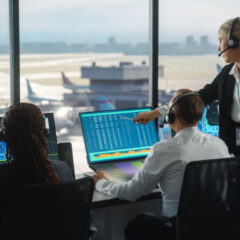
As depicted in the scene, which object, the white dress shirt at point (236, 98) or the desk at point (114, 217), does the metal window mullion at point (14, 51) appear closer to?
the desk at point (114, 217)

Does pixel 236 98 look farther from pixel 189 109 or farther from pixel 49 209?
pixel 49 209

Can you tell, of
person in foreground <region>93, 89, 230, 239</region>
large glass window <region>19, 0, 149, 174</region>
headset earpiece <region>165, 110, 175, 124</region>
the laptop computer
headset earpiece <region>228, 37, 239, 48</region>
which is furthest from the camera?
large glass window <region>19, 0, 149, 174</region>

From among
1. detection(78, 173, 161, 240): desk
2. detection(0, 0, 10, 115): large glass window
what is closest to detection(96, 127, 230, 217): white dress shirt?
detection(78, 173, 161, 240): desk

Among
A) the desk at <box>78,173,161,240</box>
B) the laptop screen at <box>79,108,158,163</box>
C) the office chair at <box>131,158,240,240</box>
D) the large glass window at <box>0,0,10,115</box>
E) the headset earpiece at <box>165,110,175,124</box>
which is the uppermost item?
the large glass window at <box>0,0,10,115</box>

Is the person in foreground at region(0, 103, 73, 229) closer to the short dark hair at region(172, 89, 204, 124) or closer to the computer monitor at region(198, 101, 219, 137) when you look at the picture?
the short dark hair at region(172, 89, 204, 124)

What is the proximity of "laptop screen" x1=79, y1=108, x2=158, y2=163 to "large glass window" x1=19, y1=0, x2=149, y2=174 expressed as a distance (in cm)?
9

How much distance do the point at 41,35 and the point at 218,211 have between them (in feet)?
8.67

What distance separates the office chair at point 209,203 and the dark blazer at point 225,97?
0.82m

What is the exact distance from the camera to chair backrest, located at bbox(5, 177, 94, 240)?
1.81m

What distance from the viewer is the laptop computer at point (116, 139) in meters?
3.04

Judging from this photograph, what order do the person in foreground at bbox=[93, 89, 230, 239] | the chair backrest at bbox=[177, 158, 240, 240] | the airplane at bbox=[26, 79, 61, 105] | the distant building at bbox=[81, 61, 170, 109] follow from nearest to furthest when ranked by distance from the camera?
1. the chair backrest at bbox=[177, 158, 240, 240]
2. the person in foreground at bbox=[93, 89, 230, 239]
3. the airplane at bbox=[26, 79, 61, 105]
4. the distant building at bbox=[81, 61, 170, 109]

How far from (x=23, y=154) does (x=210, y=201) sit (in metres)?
0.89

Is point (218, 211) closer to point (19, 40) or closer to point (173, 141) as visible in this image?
point (173, 141)

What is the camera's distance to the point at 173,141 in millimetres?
2258
